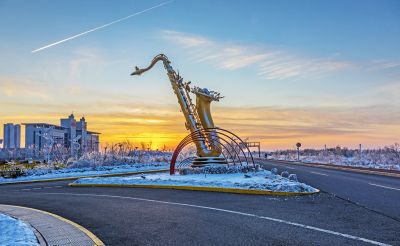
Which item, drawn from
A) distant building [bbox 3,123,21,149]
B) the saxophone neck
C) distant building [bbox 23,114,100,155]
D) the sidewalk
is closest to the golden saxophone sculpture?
the saxophone neck

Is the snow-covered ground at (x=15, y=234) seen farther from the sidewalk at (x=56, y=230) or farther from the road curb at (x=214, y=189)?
the road curb at (x=214, y=189)

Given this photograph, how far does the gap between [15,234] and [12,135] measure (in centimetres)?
14072

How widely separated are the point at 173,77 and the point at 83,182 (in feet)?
27.7

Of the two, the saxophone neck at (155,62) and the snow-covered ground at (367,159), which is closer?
the saxophone neck at (155,62)

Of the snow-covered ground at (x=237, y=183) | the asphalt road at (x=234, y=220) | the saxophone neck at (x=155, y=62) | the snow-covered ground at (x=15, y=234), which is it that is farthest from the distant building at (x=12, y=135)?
the snow-covered ground at (x=15, y=234)

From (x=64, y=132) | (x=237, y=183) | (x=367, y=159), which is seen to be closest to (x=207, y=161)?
(x=237, y=183)

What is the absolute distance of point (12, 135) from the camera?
134 meters

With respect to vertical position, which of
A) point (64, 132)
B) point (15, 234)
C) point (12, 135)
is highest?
point (12, 135)

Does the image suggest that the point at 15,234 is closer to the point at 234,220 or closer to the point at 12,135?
the point at 234,220

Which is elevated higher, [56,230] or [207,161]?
[207,161]

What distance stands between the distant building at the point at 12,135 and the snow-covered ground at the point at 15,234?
135m

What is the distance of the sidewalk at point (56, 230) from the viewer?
6984 mm

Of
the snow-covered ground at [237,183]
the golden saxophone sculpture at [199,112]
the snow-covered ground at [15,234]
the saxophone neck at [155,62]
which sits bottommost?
the snow-covered ground at [15,234]

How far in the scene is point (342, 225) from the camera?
298 inches
